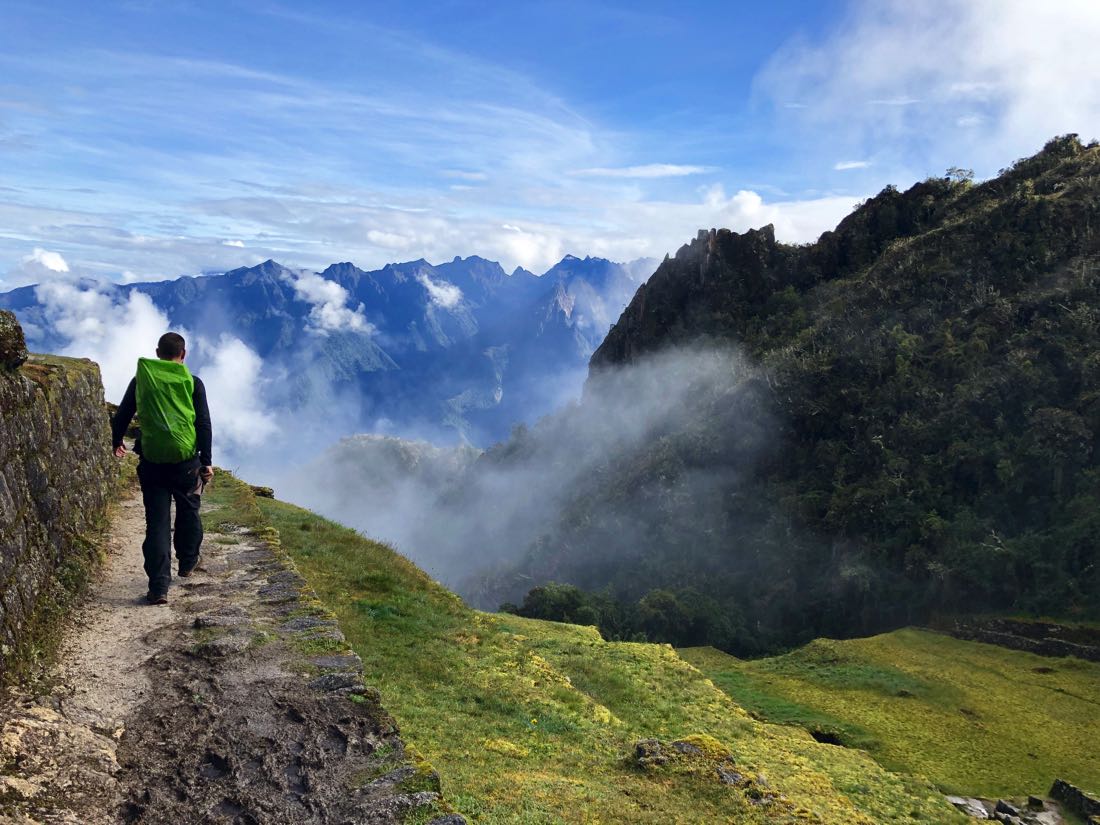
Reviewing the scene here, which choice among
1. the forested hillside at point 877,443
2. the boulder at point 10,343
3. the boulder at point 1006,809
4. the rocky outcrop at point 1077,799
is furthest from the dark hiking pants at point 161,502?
the forested hillside at point 877,443

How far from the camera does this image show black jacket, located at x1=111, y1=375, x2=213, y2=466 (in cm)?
945

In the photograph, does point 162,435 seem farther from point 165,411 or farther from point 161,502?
point 161,502

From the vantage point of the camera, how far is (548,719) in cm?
1184

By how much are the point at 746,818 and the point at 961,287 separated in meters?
94.3

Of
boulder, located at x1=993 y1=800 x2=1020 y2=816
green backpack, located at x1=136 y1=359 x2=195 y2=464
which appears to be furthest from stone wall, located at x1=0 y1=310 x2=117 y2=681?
boulder, located at x1=993 y1=800 x2=1020 y2=816

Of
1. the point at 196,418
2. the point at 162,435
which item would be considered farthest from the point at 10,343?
the point at 196,418

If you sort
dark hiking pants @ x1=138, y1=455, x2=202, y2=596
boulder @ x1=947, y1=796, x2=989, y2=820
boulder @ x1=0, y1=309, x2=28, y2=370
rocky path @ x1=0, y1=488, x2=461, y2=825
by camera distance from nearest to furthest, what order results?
rocky path @ x1=0, y1=488, x2=461, y2=825
boulder @ x1=0, y1=309, x2=28, y2=370
dark hiking pants @ x1=138, y1=455, x2=202, y2=596
boulder @ x1=947, y1=796, x2=989, y2=820

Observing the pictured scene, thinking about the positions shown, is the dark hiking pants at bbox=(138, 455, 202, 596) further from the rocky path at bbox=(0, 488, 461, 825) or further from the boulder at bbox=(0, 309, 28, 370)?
the boulder at bbox=(0, 309, 28, 370)

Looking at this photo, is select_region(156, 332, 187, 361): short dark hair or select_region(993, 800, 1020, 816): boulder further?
select_region(993, 800, 1020, 816): boulder

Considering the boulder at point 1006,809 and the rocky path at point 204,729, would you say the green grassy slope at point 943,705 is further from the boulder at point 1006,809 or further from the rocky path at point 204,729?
the rocky path at point 204,729

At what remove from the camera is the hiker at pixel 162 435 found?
31.0 ft

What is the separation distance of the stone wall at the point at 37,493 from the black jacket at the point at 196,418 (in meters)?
1.00

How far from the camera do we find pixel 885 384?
282 ft

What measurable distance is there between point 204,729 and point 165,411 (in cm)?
423
